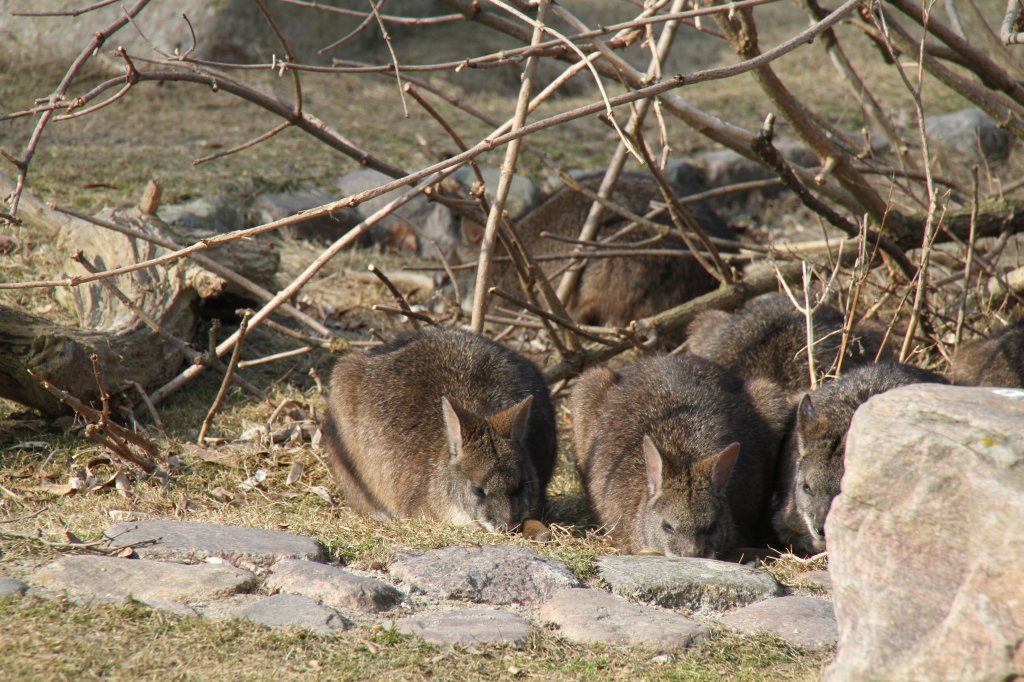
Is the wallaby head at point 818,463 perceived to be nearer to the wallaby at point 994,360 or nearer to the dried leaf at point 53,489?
the wallaby at point 994,360

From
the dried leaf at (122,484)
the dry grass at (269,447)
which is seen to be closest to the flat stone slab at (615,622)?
the dry grass at (269,447)

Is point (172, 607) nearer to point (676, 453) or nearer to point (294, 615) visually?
point (294, 615)

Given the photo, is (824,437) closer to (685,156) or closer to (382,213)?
(382,213)

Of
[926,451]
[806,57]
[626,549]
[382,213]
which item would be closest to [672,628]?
[926,451]

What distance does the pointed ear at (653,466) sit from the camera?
17.7 ft

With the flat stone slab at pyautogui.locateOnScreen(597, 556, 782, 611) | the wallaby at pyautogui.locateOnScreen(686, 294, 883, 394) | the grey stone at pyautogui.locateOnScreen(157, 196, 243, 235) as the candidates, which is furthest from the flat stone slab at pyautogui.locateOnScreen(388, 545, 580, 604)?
the grey stone at pyautogui.locateOnScreen(157, 196, 243, 235)

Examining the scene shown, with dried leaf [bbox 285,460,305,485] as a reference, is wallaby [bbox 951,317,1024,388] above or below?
above

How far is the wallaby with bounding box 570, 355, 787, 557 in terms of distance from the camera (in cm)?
536

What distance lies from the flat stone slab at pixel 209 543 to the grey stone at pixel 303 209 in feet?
A: 17.0

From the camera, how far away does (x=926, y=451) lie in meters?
3.08

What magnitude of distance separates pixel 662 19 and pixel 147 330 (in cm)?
372

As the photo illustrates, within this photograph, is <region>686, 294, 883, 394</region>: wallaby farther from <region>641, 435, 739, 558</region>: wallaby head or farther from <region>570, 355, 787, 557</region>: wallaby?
<region>641, 435, 739, 558</region>: wallaby head

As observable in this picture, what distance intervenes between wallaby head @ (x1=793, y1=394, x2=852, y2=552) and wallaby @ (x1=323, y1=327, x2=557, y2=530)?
4.44 feet

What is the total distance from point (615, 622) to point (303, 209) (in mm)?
6460
